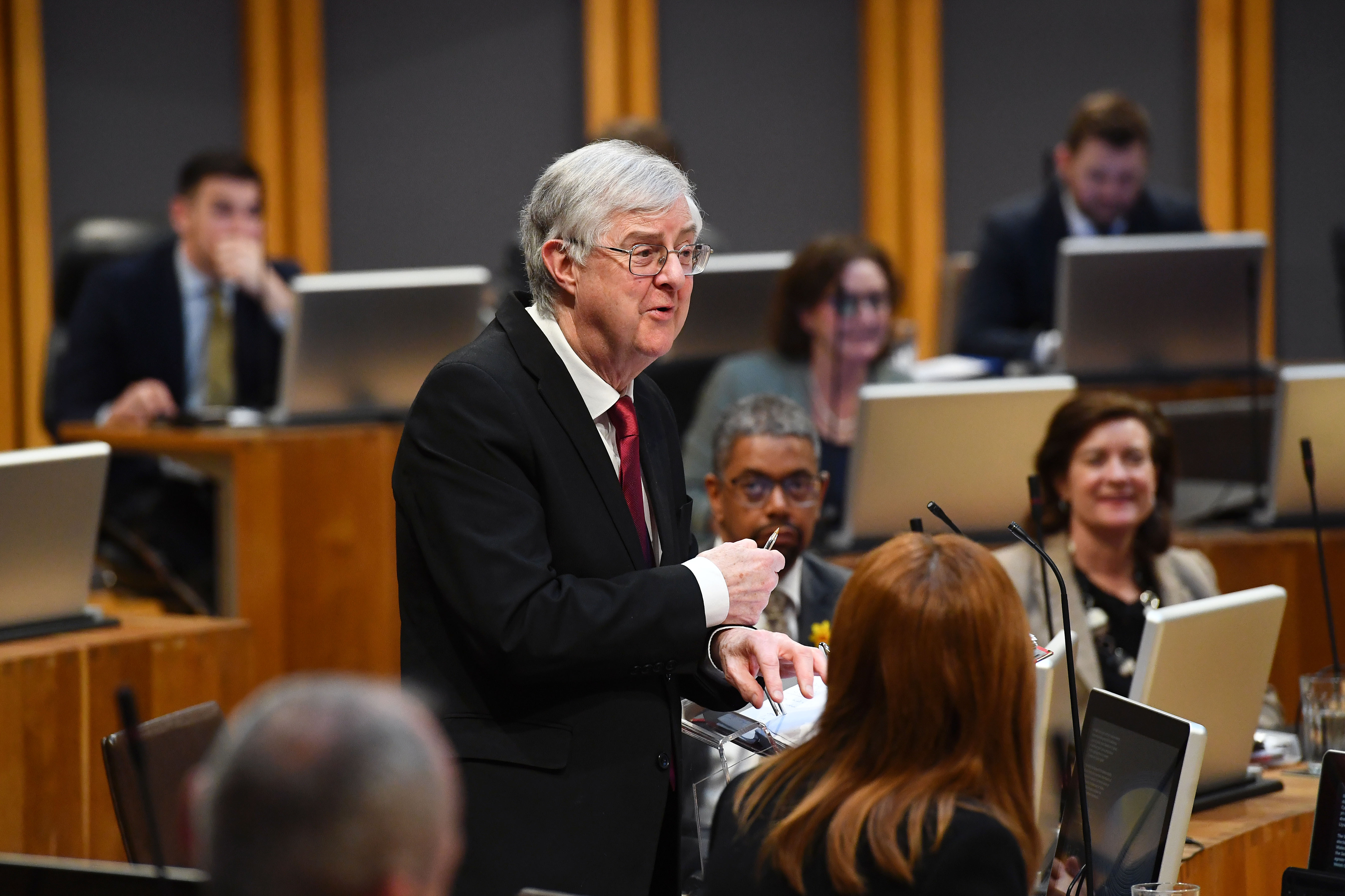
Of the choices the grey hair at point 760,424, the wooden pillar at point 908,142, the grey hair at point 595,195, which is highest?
the wooden pillar at point 908,142

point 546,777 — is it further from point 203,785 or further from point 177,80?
point 177,80

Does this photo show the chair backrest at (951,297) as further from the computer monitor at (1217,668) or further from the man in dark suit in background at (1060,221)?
the computer monitor at (1217,668)

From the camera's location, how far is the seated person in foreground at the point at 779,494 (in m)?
2.73

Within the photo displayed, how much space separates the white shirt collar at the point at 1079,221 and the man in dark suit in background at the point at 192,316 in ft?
7.18

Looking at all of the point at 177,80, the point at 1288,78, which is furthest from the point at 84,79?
the point at 1288,78

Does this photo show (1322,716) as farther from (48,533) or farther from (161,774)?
(48,533)

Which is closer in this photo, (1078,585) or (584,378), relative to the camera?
(584,378)

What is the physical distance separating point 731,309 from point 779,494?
4.89 ft

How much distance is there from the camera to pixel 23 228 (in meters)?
5.92

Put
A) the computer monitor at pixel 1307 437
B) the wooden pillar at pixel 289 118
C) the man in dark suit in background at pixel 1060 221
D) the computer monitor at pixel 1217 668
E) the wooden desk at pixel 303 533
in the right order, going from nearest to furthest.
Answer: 1. the computer monitor at pixel 1217 668
2. the computer monitor at pixel 1307 437
3. the wooden desk at pixel 303 533
4. the man in dark suit in background at pixel 1060 221
5. the wooden pillar at pixel 289 118

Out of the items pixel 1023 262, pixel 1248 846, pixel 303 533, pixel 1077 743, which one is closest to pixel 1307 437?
pixel 1248 846

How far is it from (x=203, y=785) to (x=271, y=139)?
579cm

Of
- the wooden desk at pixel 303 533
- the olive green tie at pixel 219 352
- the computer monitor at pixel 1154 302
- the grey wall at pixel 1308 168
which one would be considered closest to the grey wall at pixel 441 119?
the olive green tie at pixel 219 352

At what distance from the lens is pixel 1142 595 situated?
294cm
